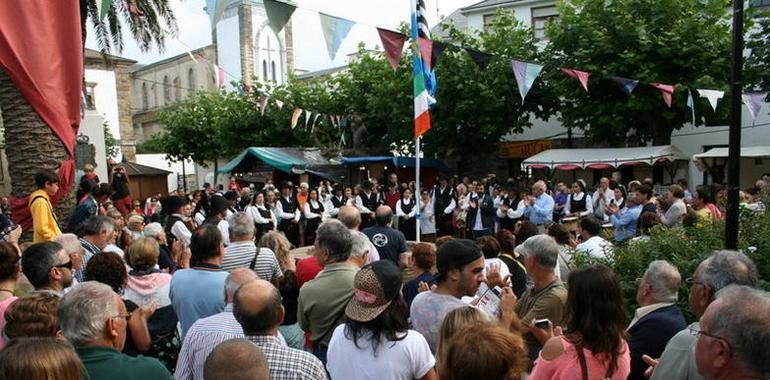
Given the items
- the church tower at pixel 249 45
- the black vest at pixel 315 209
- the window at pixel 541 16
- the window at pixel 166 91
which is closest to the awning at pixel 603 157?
the window at pixel 541 16

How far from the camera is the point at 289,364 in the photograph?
254 cm

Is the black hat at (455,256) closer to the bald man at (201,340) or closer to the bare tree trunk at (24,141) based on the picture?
the bald man at (201,340)

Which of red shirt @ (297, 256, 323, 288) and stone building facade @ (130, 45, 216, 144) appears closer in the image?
red shirt @ (297, 256, 323, 288)

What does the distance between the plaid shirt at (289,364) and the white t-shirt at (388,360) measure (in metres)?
0.22

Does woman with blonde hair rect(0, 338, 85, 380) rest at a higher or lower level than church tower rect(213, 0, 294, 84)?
lower

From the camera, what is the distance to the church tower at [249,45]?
148 ft

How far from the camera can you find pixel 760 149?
17500 millimetres

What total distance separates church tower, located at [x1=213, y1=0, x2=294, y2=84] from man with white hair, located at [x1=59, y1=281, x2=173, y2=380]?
42492 mm

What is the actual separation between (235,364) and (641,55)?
17.2 m

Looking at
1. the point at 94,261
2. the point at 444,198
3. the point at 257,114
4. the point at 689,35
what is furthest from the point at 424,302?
the point at 257,114

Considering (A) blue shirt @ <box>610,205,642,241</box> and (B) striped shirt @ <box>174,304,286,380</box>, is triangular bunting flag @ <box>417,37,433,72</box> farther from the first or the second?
(B) striped shirt @ <box>174,304,286,380</box>

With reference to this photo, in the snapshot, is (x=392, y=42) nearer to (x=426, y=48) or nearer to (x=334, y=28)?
(x=426, y=48)

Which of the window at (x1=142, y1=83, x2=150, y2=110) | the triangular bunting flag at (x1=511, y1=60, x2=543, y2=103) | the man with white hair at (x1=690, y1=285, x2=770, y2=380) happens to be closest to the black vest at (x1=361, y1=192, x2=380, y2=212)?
the triangular bunting flag at (x1=511, y1=60, x2=543, y2=103)

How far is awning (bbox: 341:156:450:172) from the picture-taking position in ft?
68.0
